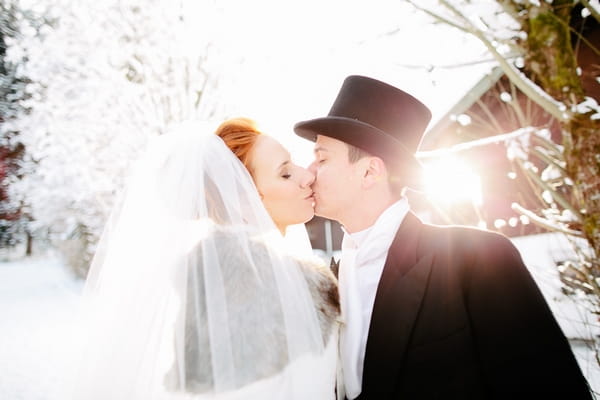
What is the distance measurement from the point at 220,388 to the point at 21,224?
100 feet

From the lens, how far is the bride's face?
2.57m

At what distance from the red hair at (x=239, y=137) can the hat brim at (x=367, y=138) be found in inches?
13.8

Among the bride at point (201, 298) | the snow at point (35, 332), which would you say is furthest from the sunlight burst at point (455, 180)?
the snow at point (35, 332)

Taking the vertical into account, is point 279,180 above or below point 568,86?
below

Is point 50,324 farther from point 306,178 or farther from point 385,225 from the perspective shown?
point 385,225

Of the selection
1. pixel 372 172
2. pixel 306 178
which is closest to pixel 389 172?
pixel 372 172

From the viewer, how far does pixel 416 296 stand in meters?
1.99

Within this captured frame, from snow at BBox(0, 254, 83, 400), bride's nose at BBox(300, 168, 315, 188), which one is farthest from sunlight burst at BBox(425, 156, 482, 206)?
snow at BBox(0, 254, 83, 400)

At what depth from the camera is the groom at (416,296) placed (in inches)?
69.7

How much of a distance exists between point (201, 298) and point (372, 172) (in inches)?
51.2

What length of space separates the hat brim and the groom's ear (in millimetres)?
44

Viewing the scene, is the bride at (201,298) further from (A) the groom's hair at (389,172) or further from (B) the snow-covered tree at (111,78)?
(B) the snow-covered tree at (111,78)

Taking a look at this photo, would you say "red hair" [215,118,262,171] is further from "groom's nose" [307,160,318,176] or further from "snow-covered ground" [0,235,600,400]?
"snow-covered ground" [0,235,600,400]

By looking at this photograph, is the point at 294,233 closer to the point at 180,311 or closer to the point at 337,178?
the point at 337,178
